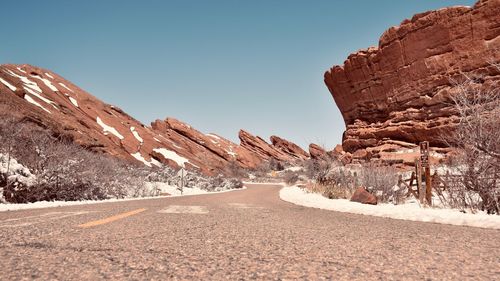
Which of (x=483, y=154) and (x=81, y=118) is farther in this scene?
(x=81, y=118)

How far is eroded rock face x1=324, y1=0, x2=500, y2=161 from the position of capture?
3353 cm

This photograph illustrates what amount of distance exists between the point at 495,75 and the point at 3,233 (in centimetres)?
3699

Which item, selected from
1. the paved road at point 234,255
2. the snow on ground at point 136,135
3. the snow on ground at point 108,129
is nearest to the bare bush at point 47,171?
the paved road at point 234,255

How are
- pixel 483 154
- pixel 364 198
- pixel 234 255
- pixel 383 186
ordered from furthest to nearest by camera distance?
pixel 383 186
pixel 364 198
pixel 483 154
pixel 234 255

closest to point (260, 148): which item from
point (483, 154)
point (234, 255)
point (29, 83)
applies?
point (29, 83)

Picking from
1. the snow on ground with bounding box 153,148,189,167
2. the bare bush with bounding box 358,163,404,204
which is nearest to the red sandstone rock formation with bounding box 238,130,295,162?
the snow on ground with bounding box 153,148,189,167

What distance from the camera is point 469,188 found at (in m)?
9.31

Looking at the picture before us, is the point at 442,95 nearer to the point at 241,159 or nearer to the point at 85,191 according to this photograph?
the point at 85,191

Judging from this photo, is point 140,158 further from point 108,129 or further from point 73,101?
point 73,101

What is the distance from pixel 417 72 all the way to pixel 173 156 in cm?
3071

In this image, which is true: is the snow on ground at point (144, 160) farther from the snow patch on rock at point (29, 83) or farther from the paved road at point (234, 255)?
the paved road at point (234, 255)

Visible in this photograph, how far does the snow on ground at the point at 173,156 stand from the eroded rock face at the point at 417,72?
20.8 m

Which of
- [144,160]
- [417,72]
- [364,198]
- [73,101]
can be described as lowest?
[364,198]

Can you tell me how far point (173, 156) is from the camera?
165 ft
